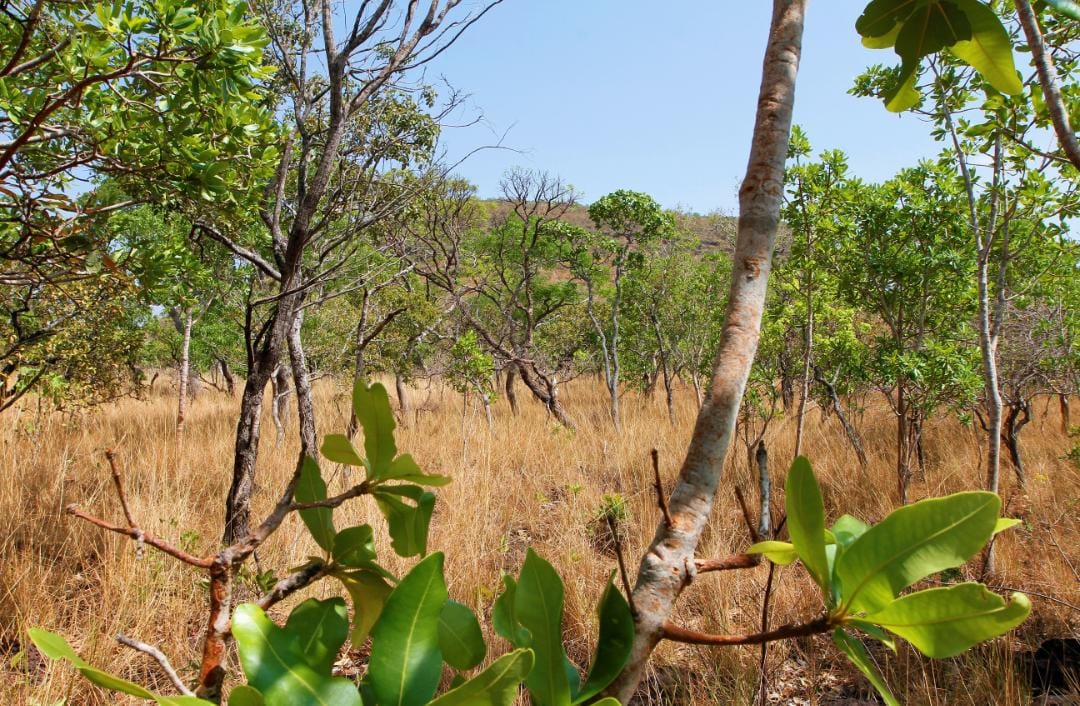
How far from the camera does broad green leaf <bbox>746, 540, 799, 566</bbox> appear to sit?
43 cm

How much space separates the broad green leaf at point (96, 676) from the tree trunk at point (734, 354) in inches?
10.3

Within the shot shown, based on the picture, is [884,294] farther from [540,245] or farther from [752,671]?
[540,245]

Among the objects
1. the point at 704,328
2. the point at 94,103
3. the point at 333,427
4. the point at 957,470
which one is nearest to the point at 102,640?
the point at 94,103

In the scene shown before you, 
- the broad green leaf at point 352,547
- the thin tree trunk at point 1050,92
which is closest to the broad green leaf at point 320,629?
the broad green leaf at point 352,547

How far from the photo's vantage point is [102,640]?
2.14 meters

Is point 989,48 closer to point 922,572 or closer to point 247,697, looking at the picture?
point 922,572

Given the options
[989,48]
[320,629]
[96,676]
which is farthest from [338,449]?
[989,48]

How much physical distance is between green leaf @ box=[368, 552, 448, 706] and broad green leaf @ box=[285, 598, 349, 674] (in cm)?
8

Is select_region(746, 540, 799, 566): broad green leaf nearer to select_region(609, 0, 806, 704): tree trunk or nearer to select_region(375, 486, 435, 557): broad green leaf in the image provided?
select_region(609, 0, 806, 704): tree trunk

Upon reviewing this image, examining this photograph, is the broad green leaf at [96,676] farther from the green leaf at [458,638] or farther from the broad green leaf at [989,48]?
the broad green leaf at [989,48]

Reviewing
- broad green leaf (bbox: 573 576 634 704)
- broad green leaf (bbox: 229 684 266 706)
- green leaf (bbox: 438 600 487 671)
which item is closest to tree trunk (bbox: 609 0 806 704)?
broad green leaf (bbox: 573 576 634 704)

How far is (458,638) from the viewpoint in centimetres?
45

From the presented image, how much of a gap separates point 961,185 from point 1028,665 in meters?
2.71

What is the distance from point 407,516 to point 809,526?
32 cm
